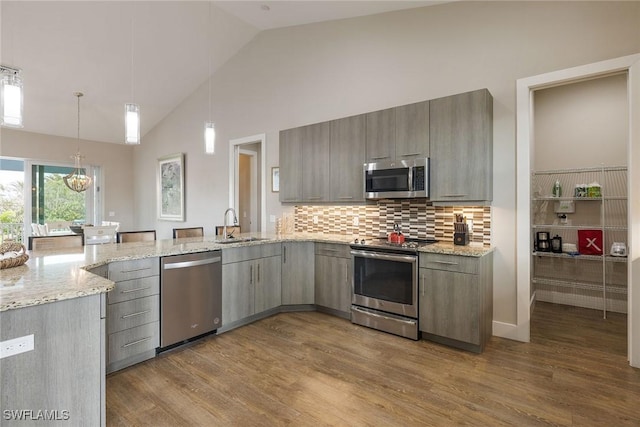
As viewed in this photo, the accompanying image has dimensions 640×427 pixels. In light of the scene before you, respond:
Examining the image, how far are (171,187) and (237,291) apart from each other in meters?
4.62

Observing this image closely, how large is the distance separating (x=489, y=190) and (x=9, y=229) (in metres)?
8.57

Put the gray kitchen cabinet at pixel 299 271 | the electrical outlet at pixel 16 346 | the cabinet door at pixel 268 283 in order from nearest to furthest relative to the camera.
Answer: the electrical outlet at pixel 16 346 < the cabinet door at pixel 268 283 < the gray kitchen cabinet at pixel 299 271

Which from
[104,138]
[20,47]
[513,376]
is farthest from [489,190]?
[104,138]

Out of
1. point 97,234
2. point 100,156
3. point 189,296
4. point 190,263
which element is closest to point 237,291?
point 189,296

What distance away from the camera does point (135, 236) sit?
11.5 feet

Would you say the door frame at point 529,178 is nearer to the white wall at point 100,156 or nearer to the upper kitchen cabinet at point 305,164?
the upper kitchen cabinet at point 305,164

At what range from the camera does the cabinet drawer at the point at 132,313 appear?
7.75 ft

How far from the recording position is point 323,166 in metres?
3.97

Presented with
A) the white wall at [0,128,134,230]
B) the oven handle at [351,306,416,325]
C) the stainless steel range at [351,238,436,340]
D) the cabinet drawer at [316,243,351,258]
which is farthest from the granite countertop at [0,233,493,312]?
the white wall at [0,128,134,230]

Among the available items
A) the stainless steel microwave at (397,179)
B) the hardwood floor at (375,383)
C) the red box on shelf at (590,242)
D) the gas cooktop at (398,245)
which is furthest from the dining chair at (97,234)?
the red box on shelf at (590,242)

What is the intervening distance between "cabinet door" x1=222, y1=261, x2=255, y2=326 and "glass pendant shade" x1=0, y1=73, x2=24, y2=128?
6.16 feet

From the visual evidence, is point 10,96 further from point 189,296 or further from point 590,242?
point 590,242

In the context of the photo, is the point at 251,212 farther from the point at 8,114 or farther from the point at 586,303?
the point at 586,303

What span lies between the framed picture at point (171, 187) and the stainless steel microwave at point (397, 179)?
4621mm
